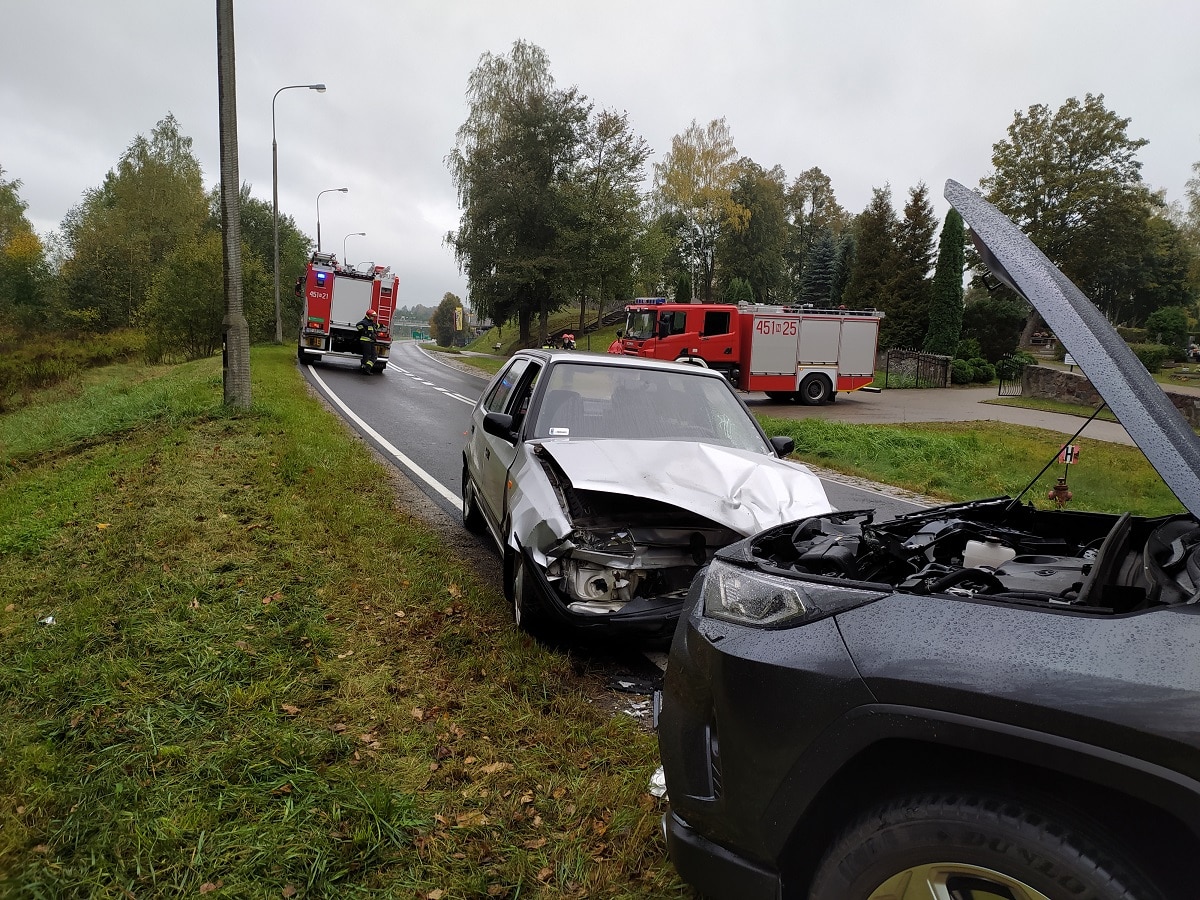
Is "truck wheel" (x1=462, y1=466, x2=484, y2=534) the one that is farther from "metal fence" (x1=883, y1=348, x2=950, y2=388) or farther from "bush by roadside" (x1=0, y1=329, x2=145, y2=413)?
"metal fence" (x1=883, y1=348, x2=950, y2=388)

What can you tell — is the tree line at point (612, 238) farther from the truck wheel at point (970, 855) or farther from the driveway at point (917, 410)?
the truck wheel at point (970, 855)

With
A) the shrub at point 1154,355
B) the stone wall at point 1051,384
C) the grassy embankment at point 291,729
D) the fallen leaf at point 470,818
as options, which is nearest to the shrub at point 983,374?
the stone wall at point 1051,384

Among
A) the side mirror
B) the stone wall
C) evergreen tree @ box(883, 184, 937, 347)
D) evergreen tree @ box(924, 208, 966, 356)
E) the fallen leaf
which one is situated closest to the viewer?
the fallen leaf

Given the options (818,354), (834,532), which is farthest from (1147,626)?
(818,354)

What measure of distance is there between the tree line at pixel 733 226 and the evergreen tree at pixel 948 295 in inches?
2.7

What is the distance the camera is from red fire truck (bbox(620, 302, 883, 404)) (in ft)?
73.5

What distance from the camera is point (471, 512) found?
6.48 metres

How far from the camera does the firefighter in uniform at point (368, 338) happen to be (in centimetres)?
2431

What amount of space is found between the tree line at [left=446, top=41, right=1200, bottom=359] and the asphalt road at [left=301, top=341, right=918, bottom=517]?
40.9 feet

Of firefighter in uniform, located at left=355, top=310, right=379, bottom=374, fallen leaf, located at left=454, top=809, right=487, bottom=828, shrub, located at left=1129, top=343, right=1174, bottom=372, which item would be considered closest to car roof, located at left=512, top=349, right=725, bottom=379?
fallen leaf, located at left=454, top=809, right=487, bottom=828

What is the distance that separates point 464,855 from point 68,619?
10.3ft

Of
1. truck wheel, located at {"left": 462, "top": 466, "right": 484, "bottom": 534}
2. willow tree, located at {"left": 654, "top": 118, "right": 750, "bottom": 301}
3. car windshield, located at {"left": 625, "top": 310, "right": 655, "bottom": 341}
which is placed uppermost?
willow tree, located at {"left": 654, "top": 118, "right": 750, "bottom": 301}

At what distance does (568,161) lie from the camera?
3703 cm

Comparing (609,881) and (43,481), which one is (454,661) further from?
(43,481)
